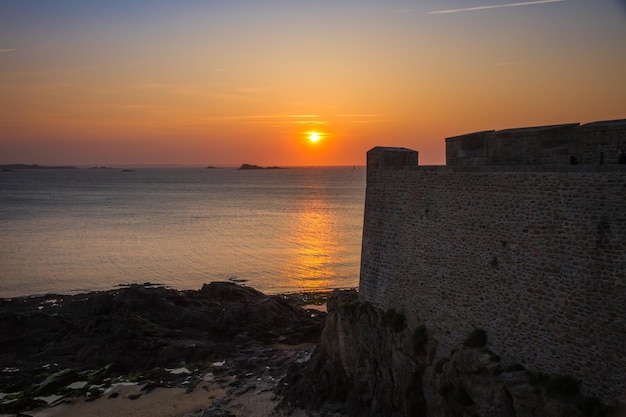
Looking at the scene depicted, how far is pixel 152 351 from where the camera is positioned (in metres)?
27.5

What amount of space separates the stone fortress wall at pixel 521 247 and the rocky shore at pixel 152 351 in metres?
8.76

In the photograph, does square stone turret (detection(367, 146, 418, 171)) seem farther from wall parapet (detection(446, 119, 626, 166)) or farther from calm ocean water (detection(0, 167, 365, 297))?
calm ocean water (detection(0, 167, 365, 297))

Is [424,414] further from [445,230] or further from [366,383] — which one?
[445,230]

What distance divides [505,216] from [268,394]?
42.8ft

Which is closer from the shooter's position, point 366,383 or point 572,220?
point 572,220

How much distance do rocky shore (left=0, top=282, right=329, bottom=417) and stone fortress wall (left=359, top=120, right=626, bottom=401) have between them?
8763mm

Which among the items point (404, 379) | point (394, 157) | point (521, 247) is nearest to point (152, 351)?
point (404, 379)

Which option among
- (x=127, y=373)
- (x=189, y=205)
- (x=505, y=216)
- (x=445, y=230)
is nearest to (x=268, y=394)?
(x=127, y=373)

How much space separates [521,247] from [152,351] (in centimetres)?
2030

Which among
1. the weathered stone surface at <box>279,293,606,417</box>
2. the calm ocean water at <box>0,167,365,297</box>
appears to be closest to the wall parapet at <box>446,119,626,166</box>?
the weathered stone surface at <box>279,293,606,417</box>

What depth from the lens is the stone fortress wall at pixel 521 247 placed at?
1130 centimetres

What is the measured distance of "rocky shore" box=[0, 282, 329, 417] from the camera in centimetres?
2284

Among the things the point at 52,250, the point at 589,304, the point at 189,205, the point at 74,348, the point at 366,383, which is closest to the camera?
the point at 589,304

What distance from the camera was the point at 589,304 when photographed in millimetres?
11508
